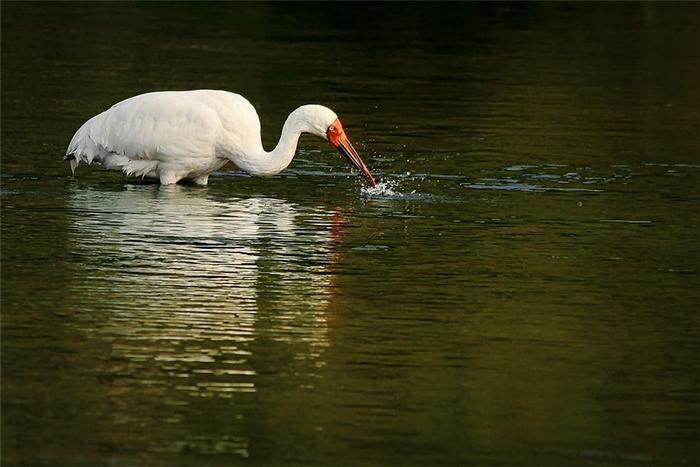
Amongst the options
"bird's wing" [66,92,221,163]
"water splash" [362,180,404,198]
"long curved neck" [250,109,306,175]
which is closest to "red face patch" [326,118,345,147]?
"long curved neck" [250,109,306,175]

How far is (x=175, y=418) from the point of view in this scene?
963 cm

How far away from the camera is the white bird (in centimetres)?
1712

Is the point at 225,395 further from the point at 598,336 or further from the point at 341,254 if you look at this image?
the point at 341,254

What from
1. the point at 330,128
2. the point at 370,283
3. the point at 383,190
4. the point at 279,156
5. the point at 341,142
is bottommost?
the point at 370,283

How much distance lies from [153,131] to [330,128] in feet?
5.04

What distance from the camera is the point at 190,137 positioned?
1708cm

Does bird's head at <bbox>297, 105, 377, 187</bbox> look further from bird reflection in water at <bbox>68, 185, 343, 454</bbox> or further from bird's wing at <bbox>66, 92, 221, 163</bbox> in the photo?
bird reflection in water at <bbox>68, 185, 343, 454</bbox>

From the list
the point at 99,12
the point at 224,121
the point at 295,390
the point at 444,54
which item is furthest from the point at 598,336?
the point at 99,12

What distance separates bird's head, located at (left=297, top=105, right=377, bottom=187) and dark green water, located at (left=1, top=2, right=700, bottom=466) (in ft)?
0.80

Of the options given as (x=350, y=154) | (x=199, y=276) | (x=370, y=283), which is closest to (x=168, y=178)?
(x=350, y=154)

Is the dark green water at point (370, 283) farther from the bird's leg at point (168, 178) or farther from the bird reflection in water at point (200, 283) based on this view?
the bird's leg at point (168, 178)

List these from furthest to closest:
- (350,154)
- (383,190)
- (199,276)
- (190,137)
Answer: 1. (350,154)
2. (383,190)
3. (190,137)
4. (199,276)

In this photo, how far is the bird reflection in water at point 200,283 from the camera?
10.8 metres

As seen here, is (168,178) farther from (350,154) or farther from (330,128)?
(350,154)
